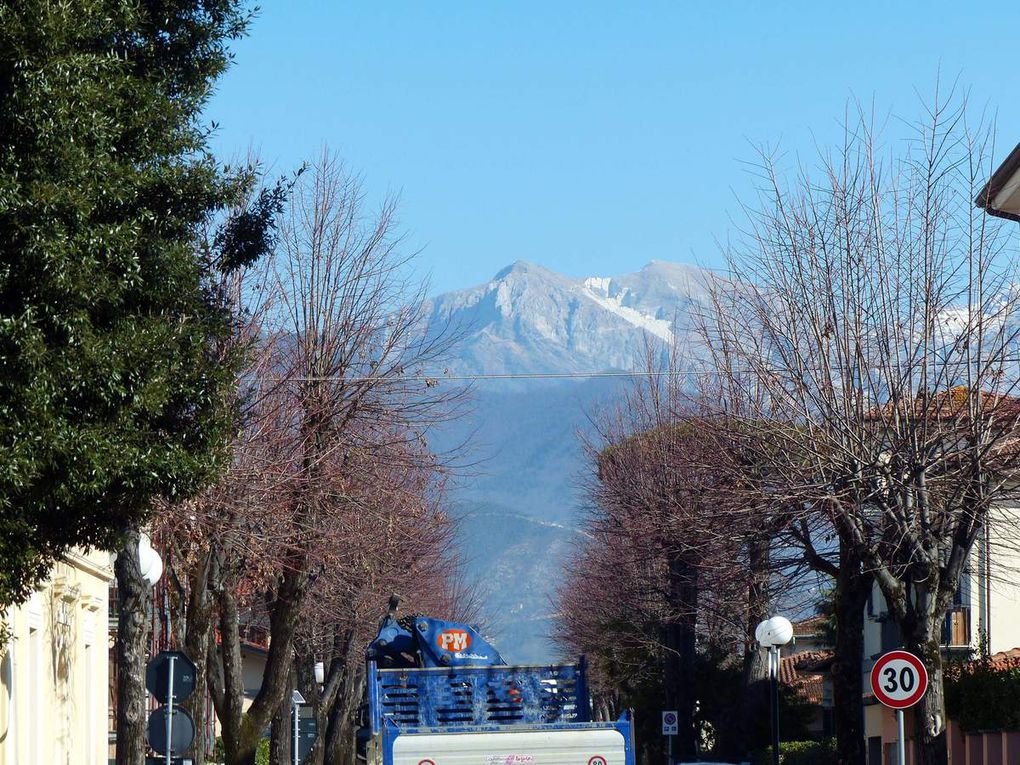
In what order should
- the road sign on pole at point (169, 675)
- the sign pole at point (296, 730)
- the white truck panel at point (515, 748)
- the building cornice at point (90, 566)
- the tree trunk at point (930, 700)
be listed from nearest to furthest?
the white truck panel at point (515, 748) < the road sign on pole at point (169, 675) < the tree trunk at point (930, 700) < the building cornice at point (90, 566) < the sign pole at point (296, 730)

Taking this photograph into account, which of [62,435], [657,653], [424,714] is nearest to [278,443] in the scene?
[424,714]

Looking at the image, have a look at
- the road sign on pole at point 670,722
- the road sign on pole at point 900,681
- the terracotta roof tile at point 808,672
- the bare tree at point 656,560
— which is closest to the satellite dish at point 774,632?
the bare tree at point 656,560

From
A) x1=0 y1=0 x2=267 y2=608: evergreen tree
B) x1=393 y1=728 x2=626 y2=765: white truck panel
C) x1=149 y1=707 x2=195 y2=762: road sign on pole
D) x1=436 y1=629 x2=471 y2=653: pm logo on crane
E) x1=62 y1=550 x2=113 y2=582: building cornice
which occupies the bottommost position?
x1=149 y1=707 x2=195 y2=762: road sign on pole

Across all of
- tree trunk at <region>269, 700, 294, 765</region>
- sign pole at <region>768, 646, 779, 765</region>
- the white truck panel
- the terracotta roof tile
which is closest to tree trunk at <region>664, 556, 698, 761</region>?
the terracotta roof tile

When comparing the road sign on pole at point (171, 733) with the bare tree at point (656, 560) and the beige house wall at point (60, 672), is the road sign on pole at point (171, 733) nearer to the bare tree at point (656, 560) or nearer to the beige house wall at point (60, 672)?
the beige house wall at point (60, 672)

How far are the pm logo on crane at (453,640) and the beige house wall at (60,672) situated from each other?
417cm

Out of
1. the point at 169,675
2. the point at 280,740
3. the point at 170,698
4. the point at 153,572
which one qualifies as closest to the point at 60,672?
the point at 153,572

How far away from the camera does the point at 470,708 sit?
15.2 metres

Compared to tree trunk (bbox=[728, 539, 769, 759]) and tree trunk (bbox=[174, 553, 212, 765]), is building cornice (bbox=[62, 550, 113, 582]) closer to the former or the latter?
tree trunk (bbox=[174, 553, 212, 765])

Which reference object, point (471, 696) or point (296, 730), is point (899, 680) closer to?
point (471, 696)

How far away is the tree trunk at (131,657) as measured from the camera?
1770cm

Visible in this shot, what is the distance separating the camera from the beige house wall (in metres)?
19.4

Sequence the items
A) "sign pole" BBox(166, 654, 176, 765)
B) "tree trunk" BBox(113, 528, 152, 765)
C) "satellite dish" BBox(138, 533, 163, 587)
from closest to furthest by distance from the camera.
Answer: "sign pole" BBox(166, 654, 176, 765), "satellite dish" BBox(138, 533, 163, 587), "tree trunk" BBox(113, 528, 152, 765)

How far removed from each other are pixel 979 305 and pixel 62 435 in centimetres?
1234
